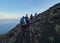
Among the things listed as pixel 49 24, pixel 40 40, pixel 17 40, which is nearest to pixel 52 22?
pixel 49 24

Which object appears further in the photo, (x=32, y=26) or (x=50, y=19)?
(x=32, y=26)

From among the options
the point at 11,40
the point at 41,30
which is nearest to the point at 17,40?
the point at 11,40

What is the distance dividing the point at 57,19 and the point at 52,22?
919mm

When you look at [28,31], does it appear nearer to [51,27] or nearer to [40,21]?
[40,21]

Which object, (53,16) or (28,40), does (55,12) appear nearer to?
(53,16)

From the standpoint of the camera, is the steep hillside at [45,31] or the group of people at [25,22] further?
the group of people at [25,22]

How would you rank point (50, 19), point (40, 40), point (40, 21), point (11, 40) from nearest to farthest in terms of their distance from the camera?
point (40, 40) < point (50, 19) < point (40, 21) < point (11, 40)

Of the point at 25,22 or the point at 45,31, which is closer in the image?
the point at 45,31

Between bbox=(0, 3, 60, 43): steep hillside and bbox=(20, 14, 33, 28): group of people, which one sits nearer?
bbox=(0, 3, 60, 43): steep hillside

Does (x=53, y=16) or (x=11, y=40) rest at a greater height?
(x=53, y=16)

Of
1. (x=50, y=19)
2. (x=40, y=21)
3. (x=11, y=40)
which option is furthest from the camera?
(x=11, y=40)

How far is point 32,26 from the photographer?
45500mm

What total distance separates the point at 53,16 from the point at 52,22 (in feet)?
7.31

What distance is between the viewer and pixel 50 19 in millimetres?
41875
